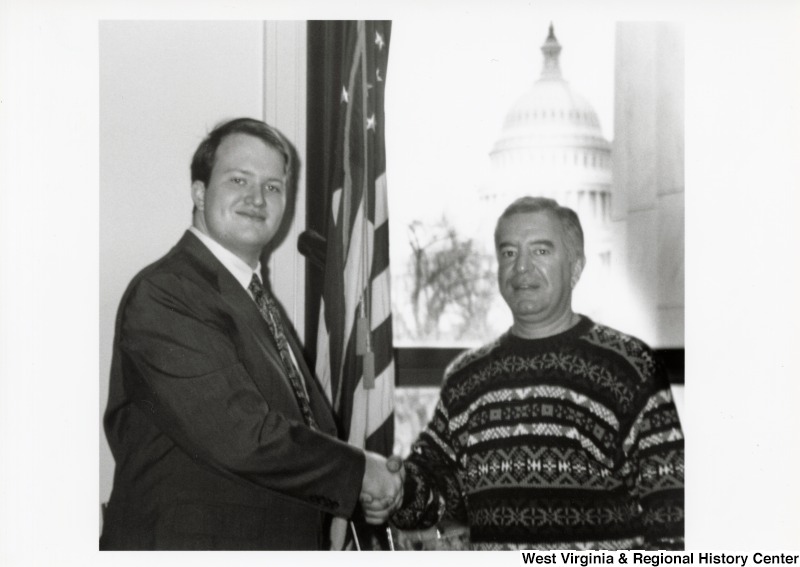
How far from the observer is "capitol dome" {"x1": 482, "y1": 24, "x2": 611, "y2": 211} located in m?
2.67

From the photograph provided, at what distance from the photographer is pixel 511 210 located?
2684 millimetres

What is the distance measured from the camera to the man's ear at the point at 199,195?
2713mm

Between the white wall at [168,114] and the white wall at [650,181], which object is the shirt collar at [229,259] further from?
the white wall at [650,181]

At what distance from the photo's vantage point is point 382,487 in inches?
106

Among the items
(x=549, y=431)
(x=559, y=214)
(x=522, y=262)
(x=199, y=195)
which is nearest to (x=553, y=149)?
(x=559, y=214)

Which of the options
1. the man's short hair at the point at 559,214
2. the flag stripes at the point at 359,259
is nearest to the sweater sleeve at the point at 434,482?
the flag stripes at the point at 359,259

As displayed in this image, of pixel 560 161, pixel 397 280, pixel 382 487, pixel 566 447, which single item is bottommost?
pixel 382 487

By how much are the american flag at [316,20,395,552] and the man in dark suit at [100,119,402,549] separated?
0.07 meters

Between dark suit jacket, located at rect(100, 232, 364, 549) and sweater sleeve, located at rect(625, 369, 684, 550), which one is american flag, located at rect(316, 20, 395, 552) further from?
sweater sleeve, located at rect(625, 369, 684, 550)

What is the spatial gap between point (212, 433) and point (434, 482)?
2.09 feet

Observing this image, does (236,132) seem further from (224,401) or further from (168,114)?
(224,401)
